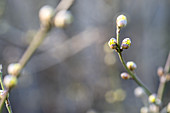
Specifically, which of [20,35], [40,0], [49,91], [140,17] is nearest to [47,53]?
[20,35]

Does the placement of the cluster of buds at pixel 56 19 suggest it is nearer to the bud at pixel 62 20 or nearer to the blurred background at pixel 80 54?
the bud at pixel 62 20

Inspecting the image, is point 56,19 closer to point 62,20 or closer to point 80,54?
point 62,20

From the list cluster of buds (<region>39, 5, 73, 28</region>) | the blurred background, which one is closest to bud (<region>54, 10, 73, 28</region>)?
cluster of buds (<region>39, 5, 73, 28</region>)

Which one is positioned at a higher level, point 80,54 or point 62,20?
point 80,54

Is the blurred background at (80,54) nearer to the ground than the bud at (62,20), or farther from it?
farther from it

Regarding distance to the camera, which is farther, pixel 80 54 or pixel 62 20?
pixel 80 54

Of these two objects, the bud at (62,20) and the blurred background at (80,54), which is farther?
the blurred background at (80,54)

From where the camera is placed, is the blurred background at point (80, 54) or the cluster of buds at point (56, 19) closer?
the cluster of buds at point (56, 19)

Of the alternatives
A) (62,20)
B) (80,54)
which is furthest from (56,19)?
(80,54)

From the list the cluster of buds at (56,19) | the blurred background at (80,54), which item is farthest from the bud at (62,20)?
the blurred background at (80,54)
